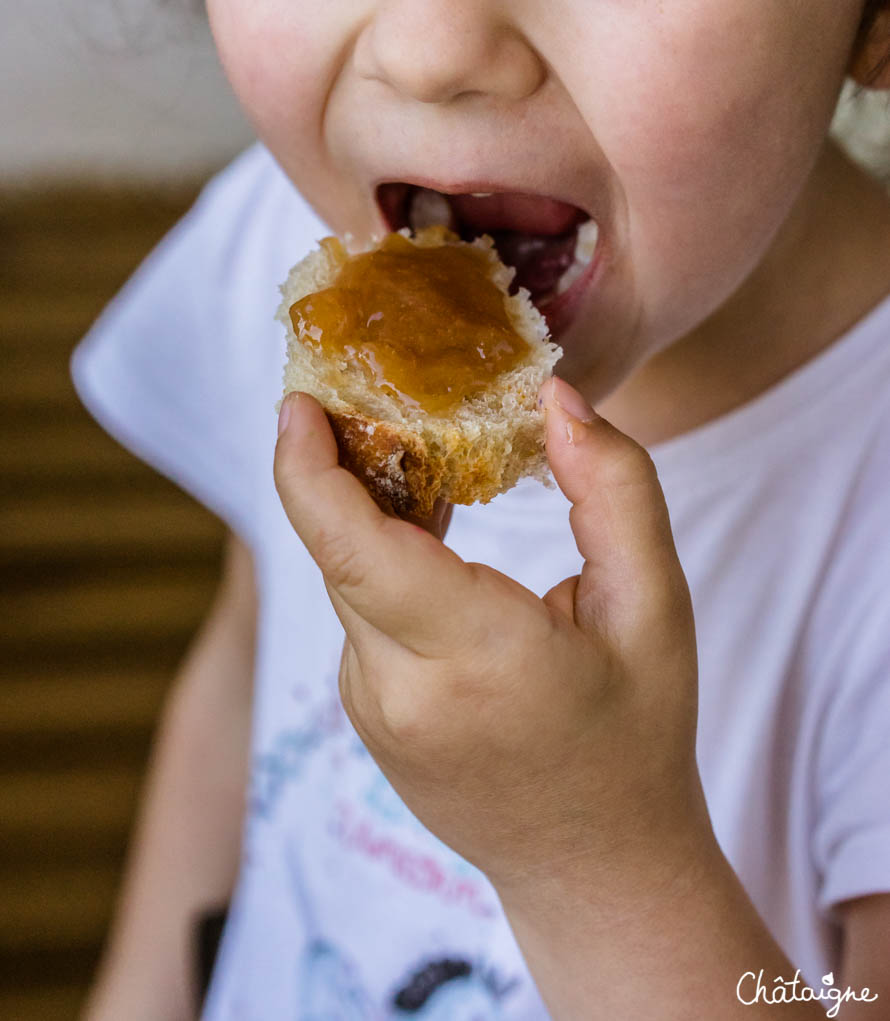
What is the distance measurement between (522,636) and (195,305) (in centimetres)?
87

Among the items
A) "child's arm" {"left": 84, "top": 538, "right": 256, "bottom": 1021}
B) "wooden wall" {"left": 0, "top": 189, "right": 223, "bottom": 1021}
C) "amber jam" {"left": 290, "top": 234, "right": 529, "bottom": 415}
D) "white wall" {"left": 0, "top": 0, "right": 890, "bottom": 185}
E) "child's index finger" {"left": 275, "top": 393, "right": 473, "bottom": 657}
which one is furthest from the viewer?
"white wall" {"left": 0, "top": 0, "right": 890, "bottom": 185}

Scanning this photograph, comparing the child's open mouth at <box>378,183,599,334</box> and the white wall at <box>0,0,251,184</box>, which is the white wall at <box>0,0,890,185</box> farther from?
the child's open mouth at <box>378,183,599,334</box>

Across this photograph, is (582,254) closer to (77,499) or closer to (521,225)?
(521,225)

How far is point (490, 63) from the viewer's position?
708mm

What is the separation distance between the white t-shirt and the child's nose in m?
0.41

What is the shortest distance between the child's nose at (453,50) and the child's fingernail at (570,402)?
0.65ft

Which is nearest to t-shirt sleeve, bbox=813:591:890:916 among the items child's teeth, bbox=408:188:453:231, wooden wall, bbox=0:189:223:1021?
child's teeth, bbox=408:188:453:231

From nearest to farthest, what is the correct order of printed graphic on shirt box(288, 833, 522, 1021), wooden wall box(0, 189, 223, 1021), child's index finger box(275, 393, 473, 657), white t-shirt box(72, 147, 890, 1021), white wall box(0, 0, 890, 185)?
child's index finger box(275, 393, 473, 657)
white t-shirt box(72, 147, 890, 1021)
printed graphic on shirt box(288, 833, 522, 1021)
wooden wall box(0, 189, 223, 1021)
white wall box(0, 0, 890, 185)

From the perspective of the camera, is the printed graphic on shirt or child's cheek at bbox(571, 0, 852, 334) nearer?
child's cheek at bbox(571, 0, 852, 334)

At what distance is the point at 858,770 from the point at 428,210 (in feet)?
1.92

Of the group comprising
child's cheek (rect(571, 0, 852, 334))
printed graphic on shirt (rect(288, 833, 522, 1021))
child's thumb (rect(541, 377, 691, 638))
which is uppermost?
child's cheek (rect(571, 0, 852, 334))

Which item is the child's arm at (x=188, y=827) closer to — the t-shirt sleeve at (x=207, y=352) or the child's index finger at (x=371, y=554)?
the t-shirt sleeve at (x=207, y=352)

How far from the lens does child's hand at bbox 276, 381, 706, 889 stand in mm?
665

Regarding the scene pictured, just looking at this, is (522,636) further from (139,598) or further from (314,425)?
(139,598)
